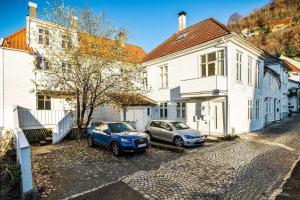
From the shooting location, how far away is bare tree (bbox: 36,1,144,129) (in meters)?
12.9

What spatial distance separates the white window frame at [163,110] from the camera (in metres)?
19.7

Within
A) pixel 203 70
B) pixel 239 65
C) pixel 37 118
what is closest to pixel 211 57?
pixel 203 70

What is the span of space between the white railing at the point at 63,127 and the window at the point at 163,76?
859 cm

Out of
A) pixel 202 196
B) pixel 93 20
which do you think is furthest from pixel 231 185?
pixel 93 20

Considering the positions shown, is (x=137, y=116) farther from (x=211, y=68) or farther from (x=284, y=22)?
(x=284, y=22)

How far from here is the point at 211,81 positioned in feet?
46.6

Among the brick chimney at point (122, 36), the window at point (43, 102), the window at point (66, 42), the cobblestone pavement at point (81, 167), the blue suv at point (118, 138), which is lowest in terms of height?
the cobblestone pavement at point (81, 167)

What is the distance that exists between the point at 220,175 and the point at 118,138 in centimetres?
507

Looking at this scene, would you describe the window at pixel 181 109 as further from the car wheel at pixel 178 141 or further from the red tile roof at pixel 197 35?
the car wheel at pixel 178 141

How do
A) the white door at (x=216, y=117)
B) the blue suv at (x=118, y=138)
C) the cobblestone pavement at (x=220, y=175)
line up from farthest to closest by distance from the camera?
the white door at (x=216, y=117) < the blue suv at (x=118, y=138) < the cobblestone pavement at (x=220, y=175)

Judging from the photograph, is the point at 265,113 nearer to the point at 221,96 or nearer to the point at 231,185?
the point at 221,96

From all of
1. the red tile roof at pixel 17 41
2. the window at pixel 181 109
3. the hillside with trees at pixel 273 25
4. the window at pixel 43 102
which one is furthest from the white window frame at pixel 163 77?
the hillside with trees at pixel 273 25

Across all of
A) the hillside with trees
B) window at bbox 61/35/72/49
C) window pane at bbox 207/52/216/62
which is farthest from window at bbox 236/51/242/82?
the hillside with trees

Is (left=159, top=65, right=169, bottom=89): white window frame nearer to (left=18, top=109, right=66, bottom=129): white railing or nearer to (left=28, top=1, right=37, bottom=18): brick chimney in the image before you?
(left=18, top=109, right=66, bottom=129): white railing
